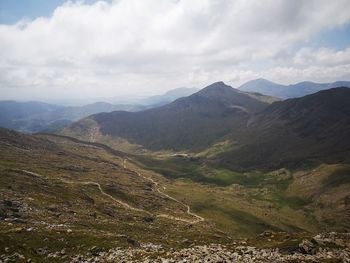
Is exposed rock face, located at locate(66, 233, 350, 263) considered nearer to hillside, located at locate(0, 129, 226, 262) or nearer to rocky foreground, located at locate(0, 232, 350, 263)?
rocky foreground, located at locate(0, 232, 350, 263)

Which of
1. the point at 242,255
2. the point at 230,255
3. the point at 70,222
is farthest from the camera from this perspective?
the point at 70,222

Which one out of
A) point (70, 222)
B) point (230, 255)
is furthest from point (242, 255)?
point (70, 222)

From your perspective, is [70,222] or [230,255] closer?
[230,255]

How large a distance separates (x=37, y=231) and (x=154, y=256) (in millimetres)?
20205

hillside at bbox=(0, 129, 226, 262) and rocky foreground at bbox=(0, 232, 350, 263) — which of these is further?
hillside at bbox=(0, 129, 226, 262)

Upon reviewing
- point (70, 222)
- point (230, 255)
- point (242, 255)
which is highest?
point (230, 255)

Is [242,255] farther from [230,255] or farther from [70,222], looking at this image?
[70,222]

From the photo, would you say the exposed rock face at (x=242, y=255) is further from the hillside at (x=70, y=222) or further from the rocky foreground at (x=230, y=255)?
the hillside at (x=70, y=222)

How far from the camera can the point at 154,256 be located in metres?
43.2

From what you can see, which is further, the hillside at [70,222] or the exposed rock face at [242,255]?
the hillside at [70,222]

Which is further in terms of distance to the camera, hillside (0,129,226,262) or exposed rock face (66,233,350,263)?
hillside (0,129,226,262)

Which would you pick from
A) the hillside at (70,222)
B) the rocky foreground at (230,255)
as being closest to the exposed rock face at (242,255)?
the rocky foreground at (230,255)

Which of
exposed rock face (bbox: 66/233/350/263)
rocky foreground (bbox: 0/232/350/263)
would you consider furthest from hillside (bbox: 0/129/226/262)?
exposed rock face (bbox: 66/233/350/263)

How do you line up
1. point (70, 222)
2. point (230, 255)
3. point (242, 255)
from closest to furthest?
point (230, 255) → point (242, 255) → point (70, 222)
